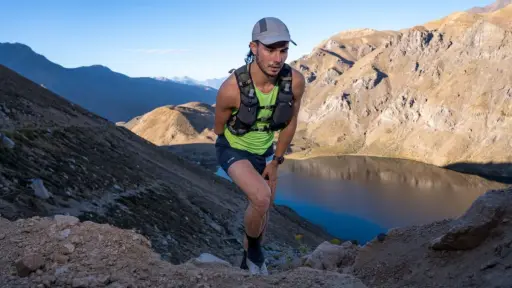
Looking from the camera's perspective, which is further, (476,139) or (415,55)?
(415,55)

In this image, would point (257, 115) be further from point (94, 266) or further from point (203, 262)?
point (203, 262)

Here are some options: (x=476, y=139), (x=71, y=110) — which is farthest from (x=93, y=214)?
(x=476, y=139)

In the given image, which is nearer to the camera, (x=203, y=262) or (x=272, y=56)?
(x=272, y=56)

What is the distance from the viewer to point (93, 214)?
19.8 metres

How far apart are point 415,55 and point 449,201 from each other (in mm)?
107659

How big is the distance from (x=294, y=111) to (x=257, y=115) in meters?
0.79

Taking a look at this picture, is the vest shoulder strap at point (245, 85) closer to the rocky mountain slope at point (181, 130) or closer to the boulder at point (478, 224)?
the boulder at point (478, 224)

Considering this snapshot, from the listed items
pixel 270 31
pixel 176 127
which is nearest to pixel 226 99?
pixel 270 31

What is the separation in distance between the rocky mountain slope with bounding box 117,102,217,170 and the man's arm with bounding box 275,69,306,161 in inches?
5390

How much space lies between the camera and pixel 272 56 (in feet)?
18.6

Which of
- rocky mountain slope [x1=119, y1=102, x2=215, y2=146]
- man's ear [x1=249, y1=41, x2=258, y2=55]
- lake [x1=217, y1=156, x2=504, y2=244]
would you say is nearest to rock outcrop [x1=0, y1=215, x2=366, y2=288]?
man's ear [x1=249, y1=41, x2=258, y2=55]

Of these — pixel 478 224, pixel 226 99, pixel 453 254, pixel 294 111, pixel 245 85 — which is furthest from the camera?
pixel 453 254

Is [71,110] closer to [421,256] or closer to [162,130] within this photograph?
[421,256]

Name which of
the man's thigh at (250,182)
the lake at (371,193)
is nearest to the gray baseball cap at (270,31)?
the man's thigh at (250,182)
